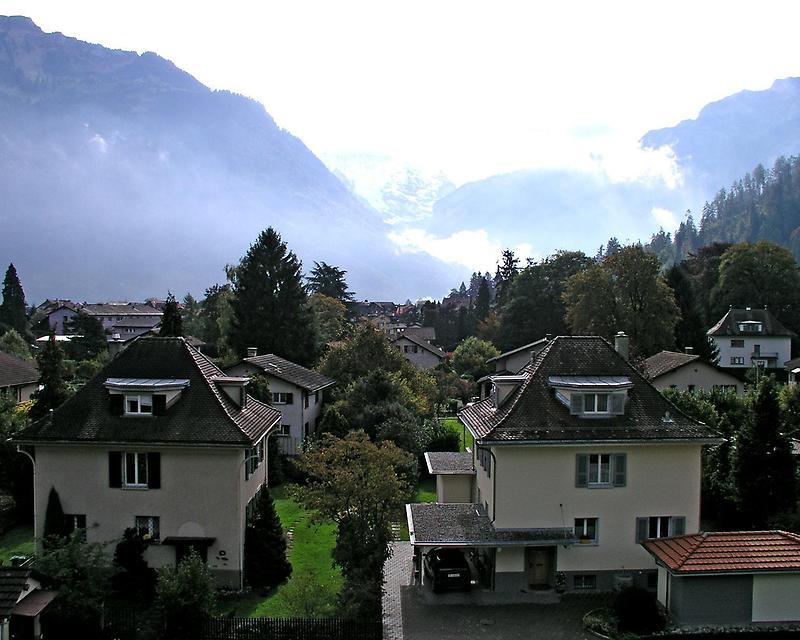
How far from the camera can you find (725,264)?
85.6 metres

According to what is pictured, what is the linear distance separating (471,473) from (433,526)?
585 centimetres

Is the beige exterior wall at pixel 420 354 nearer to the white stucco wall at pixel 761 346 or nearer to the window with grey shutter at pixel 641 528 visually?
the white stucco wall at pixel 761 346

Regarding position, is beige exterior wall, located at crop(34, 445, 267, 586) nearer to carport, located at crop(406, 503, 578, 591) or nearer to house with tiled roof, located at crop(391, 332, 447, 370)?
carport, located at crop(406, 503, 578, 591)

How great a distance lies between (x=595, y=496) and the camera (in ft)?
83.7

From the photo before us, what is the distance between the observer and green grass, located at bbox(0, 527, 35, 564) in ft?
95.5

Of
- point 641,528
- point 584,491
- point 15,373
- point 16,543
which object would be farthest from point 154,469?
point 15,373

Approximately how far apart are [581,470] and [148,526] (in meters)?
15.0

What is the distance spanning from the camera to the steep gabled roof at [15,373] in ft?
184

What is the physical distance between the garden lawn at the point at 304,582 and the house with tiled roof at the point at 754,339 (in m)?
55.8

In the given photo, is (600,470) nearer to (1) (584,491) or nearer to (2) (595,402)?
(1) (584,491)

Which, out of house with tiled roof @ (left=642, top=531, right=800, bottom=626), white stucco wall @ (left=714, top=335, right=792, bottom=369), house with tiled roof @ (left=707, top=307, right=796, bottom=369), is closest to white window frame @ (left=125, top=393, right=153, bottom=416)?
house with tiled roof @ (left=642, top=531, right=800, bottom=626)

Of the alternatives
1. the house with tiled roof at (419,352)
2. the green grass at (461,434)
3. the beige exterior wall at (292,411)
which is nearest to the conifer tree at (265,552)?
the green grass at (461,434)

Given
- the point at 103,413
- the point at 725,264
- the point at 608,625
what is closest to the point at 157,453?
the point at 103,413

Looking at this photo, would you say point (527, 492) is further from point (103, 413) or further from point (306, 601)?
point (103, 413)
